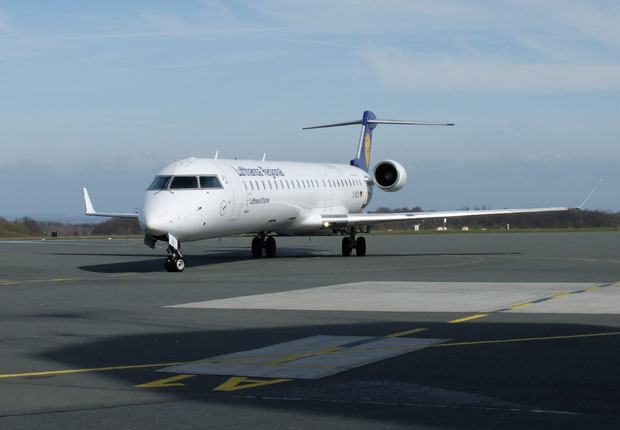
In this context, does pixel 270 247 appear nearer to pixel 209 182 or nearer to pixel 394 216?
pixel 394 216

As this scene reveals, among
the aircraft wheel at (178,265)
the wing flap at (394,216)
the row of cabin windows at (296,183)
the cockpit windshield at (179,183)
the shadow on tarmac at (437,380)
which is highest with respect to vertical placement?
the row of cabin windows at (296,183)

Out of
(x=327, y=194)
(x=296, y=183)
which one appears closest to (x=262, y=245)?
(x=296, y=183)

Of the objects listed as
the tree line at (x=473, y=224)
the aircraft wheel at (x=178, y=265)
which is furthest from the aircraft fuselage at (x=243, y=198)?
the tree line at (x=473, y=224)

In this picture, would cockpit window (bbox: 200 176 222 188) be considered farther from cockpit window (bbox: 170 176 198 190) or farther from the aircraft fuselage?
cockpit window (bbox: 170 176 198 190)

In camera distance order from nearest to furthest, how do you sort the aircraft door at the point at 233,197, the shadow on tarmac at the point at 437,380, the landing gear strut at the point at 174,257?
the shadow on tarmac at the point at 437,380 → the landing gear strut at the point at 174,257 → the aircraft door at the point at 233,197

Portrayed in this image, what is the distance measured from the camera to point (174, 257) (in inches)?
1006

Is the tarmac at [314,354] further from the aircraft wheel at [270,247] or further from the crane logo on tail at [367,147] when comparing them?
the crane logo on tail at [367,147]

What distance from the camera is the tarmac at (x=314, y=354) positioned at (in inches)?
290

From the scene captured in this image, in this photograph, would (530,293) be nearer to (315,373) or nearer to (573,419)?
(315,373)

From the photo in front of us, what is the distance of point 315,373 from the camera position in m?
9.08

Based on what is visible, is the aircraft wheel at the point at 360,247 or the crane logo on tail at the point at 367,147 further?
the crane logo on tail at the point at 367,147

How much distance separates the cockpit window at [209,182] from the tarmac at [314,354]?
6.19 m

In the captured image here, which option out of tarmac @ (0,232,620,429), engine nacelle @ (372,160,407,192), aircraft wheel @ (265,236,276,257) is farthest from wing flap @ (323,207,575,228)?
tarmac @ (0,232,620,429)

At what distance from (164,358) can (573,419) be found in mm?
4822
